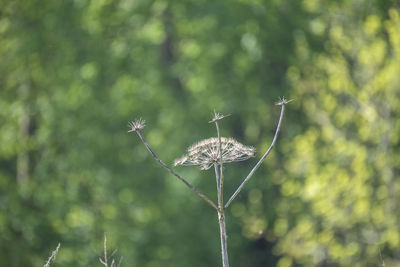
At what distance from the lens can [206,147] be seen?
264 centimetres

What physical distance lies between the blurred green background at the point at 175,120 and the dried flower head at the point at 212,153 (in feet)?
30.0

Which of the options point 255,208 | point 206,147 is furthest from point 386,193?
point 206,147

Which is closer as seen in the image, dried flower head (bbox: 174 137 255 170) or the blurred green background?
dried flower head (bbox: 174 137 255 170)

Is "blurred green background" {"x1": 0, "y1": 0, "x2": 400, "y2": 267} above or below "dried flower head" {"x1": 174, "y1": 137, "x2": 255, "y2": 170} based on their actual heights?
above

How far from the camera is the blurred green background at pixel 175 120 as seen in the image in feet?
39.4

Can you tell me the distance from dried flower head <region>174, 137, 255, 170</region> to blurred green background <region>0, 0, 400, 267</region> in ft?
30.0

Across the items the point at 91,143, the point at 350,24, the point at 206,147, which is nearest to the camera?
the point at 206,147

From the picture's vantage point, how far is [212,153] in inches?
101

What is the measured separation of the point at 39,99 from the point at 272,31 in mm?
5934

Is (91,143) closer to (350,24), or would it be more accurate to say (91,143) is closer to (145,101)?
(145,101)

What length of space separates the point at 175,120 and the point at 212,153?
1040 centimetres

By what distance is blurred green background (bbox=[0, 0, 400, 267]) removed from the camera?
12.0 metres

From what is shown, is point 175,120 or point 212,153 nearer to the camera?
point 212,153

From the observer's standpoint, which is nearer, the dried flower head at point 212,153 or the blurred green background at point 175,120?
the dried flower head at point 212,153
